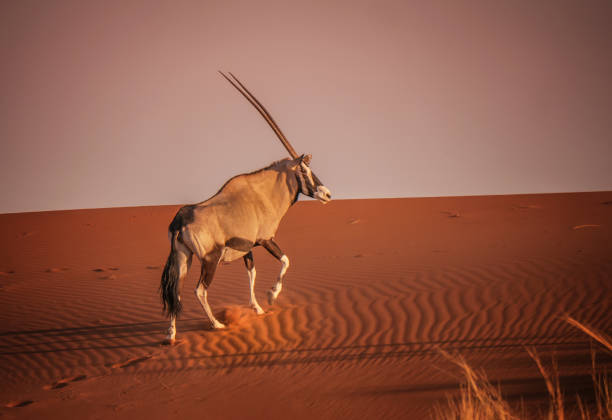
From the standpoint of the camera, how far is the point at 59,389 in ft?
16.6

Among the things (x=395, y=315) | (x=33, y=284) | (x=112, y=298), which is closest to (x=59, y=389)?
(x=395, y=315)

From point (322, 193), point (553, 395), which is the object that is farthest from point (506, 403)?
point (322, 193)

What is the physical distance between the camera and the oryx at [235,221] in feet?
20.3

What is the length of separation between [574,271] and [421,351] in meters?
5.28

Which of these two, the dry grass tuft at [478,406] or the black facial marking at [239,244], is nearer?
the dry grass tuft at [478,406]

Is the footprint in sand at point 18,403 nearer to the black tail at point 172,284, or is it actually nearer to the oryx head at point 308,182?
the black tail at point 172,284

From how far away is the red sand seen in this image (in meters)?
4.44

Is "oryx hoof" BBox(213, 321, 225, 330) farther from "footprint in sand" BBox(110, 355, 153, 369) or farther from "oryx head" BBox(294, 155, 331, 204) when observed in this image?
"oryx head" BBox(294, 155, 331, 204)

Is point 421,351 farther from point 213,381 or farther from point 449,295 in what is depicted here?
point 449,295

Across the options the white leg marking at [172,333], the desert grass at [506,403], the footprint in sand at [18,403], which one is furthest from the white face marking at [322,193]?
the footprint in sand at [18,403]

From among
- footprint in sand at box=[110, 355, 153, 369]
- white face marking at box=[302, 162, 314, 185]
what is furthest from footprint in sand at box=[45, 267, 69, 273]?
white face marking at box=[302, 162, 314, 185]

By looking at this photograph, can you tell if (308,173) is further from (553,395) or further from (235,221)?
(553,395)

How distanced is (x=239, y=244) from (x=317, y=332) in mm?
1594

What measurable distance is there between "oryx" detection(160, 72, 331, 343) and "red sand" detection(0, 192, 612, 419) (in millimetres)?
735
